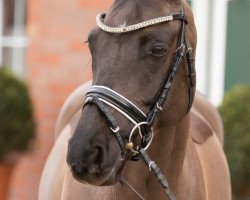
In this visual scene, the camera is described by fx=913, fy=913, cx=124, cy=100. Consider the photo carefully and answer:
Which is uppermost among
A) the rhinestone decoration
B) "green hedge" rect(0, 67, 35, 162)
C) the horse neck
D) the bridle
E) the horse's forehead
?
the horse's forehead

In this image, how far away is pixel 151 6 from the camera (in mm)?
3662

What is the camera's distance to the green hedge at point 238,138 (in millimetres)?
7117

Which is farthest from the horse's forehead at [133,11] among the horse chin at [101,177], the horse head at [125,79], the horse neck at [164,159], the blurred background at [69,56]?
the blurred background at [69,56]

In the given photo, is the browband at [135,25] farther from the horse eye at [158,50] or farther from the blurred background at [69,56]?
the blurred background at [69,56]

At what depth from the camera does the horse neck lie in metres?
3.84

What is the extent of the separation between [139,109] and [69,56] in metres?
5.45

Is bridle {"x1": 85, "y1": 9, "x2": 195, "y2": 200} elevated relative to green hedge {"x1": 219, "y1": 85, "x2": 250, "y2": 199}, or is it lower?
elevated

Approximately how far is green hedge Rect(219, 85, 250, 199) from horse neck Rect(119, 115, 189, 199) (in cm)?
316

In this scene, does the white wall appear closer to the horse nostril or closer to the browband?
the browband

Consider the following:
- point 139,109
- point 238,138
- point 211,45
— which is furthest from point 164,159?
point 211,45

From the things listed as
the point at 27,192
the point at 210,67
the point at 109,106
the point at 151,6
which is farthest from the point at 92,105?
the point at 27,192

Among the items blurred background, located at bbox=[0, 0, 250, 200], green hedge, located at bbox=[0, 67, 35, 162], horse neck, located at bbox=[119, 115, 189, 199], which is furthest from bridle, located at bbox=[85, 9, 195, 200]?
green hedge, located at bbox=[0, 67, 35, 162]

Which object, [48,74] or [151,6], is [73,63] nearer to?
[48,74]

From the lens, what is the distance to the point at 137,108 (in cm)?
351
